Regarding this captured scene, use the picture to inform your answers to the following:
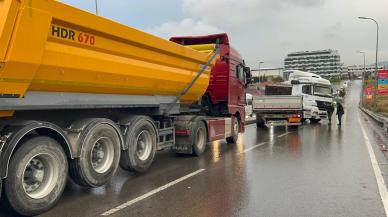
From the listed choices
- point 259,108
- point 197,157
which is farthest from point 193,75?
point 259,108

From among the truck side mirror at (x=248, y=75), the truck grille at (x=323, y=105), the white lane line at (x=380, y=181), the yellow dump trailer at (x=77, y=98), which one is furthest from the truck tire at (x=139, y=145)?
the truck grille at (x=323, y=105)

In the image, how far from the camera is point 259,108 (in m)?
22.0

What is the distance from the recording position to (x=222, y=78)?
44.2 feet

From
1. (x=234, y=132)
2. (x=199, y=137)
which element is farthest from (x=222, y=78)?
(x=199, y=137)

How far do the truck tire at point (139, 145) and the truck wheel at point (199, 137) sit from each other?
1934 millimetres

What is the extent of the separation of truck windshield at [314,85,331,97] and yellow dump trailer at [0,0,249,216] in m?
16.9

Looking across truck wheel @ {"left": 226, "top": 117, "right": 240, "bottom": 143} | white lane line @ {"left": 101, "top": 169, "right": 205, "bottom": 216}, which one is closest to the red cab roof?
truck wheel @ {"left": 226, "top": 117, "right": 240, "bottom": 143}

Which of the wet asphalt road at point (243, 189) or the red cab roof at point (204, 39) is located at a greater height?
the red cab roof at point (204, 39)

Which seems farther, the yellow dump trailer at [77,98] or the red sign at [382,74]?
the red sign at [382,74]

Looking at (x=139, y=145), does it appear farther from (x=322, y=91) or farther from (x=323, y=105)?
(x=322, y=91)

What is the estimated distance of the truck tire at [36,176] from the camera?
221 inches

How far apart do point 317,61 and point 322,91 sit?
110 metres

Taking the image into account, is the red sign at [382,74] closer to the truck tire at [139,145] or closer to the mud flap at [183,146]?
the mud flap at [183,146]

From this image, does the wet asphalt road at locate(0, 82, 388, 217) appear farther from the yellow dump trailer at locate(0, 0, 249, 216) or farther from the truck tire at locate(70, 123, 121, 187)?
the yellow dump trailer at locate(0, 0, 249, 216)
